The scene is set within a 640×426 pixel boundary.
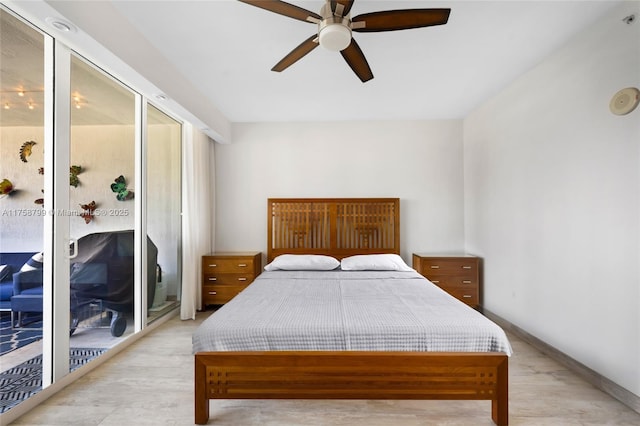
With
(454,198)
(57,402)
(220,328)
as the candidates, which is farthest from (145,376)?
(454,198)

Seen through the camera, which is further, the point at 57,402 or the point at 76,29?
the point at 57,402

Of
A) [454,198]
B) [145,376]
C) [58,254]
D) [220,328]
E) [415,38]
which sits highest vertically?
[415,38]

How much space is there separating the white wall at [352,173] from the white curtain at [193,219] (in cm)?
38

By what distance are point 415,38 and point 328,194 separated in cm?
225

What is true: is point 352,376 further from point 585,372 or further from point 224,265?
point 224,265

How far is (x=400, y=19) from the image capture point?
1650mm

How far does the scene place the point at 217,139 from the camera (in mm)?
4012

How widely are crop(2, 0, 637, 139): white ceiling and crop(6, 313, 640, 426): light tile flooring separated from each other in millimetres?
2321

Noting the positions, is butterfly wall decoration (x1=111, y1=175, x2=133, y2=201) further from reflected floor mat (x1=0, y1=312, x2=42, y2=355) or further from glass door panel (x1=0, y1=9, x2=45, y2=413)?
A: reflected floor mat (x1=0, y1=312, x2=42, y2=355)

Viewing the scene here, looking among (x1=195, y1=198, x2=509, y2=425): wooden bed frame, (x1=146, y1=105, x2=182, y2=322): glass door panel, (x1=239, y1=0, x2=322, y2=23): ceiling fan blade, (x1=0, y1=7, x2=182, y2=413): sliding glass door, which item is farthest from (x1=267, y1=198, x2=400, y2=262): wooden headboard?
(x1=239, y1=0, x2=322, y2=23): ceiling fan blade

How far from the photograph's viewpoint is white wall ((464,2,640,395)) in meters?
1.91

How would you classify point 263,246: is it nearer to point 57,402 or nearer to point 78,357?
point 78,357

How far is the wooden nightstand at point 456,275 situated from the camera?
3.63m

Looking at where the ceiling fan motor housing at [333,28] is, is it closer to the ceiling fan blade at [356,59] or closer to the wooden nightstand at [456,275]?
the ceiling fan blade at [356,59]
